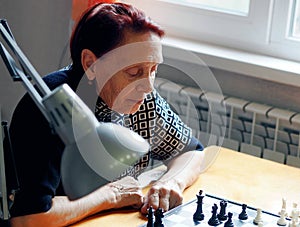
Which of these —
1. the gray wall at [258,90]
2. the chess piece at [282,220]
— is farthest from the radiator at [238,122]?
the chess piece at [282,220]

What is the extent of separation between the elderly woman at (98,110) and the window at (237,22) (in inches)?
34.6

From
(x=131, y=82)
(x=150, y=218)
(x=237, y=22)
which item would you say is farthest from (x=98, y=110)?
(x=237, y=22)

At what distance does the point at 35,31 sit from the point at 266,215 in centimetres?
160

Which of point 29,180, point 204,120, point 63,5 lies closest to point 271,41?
point 204,120

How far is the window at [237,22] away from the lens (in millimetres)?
2709

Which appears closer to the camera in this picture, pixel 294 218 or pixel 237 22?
pixel 294 218

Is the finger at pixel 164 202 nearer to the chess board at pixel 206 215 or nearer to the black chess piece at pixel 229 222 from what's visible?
the chess board at pixel 206 215

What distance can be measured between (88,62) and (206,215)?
53 centimetres

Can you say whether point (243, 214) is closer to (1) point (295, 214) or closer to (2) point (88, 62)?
(1) point (295, 214)

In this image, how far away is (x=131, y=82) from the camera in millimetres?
1919

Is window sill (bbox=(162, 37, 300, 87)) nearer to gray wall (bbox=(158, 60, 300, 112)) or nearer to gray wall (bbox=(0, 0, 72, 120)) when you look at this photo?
gray wall (bbox=(158, 60, 300, 112))

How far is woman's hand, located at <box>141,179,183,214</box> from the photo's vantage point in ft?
6.29

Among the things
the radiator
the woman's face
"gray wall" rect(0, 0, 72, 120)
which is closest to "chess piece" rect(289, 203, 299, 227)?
the woman's face

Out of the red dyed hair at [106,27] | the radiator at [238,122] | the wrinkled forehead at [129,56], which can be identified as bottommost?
the radiator at [238,122]
